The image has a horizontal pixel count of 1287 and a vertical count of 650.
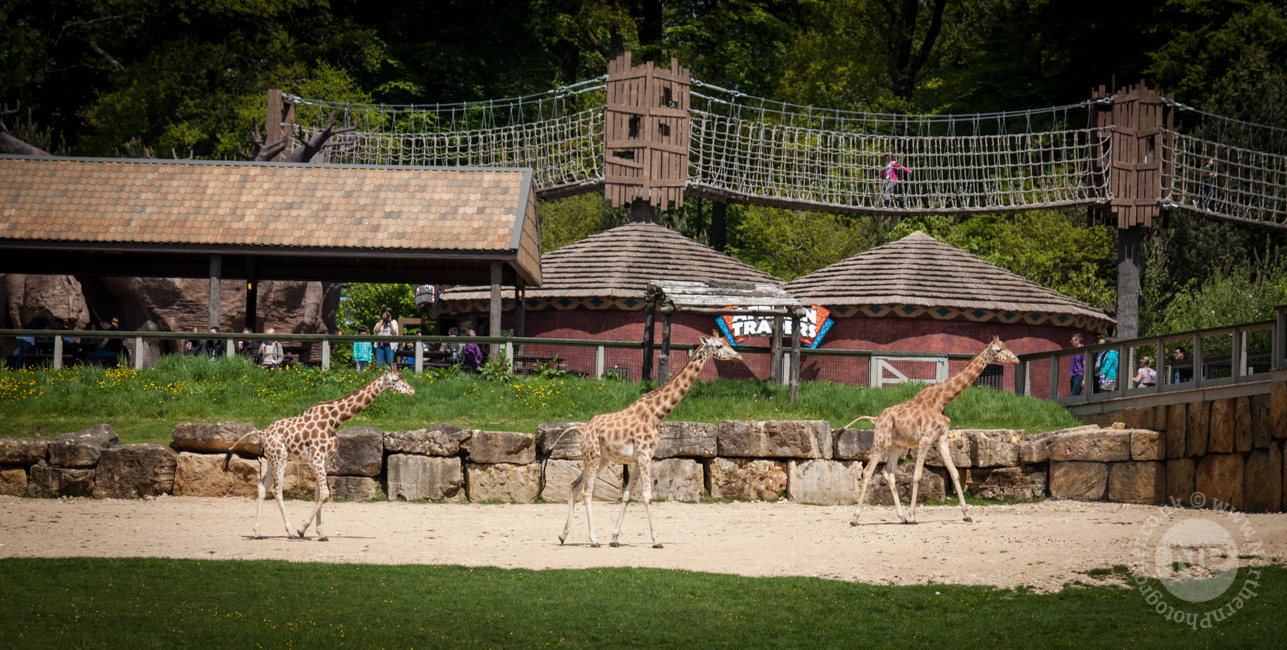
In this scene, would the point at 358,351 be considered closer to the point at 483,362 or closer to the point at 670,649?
the point at 483,362

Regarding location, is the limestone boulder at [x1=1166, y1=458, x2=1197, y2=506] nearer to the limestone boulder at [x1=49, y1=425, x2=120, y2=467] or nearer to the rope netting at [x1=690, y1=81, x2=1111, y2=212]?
the rope netting at [x1=690, y1=81, x2=1111, y2=212]

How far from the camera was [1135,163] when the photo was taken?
30.2 meters

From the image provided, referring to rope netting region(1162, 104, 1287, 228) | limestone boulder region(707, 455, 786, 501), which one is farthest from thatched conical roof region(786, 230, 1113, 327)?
limestone boulder region(707, 455, 786, 501)

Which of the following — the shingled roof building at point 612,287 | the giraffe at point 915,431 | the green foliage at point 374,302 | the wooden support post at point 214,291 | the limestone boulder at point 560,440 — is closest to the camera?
the giraffe at point 915,431

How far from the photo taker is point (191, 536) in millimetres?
14336

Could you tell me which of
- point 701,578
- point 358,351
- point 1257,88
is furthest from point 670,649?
point 1257,88

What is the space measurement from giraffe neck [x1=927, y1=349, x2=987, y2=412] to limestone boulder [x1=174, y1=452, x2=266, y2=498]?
32.5 feet

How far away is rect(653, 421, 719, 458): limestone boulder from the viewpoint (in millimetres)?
18719

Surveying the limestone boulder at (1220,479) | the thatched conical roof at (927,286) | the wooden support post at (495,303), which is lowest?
the limestone boulder at (1220,479)

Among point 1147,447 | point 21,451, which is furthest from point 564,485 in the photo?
point 1147,447

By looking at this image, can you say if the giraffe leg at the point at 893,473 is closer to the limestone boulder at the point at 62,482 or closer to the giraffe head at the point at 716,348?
the giraffe head at the point at 716,348

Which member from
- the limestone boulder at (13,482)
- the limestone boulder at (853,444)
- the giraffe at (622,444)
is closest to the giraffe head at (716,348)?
the giraffe at (622,444)

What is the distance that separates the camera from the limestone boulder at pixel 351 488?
1806 centimetres

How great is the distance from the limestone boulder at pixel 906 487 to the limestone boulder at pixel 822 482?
0.90 ft
